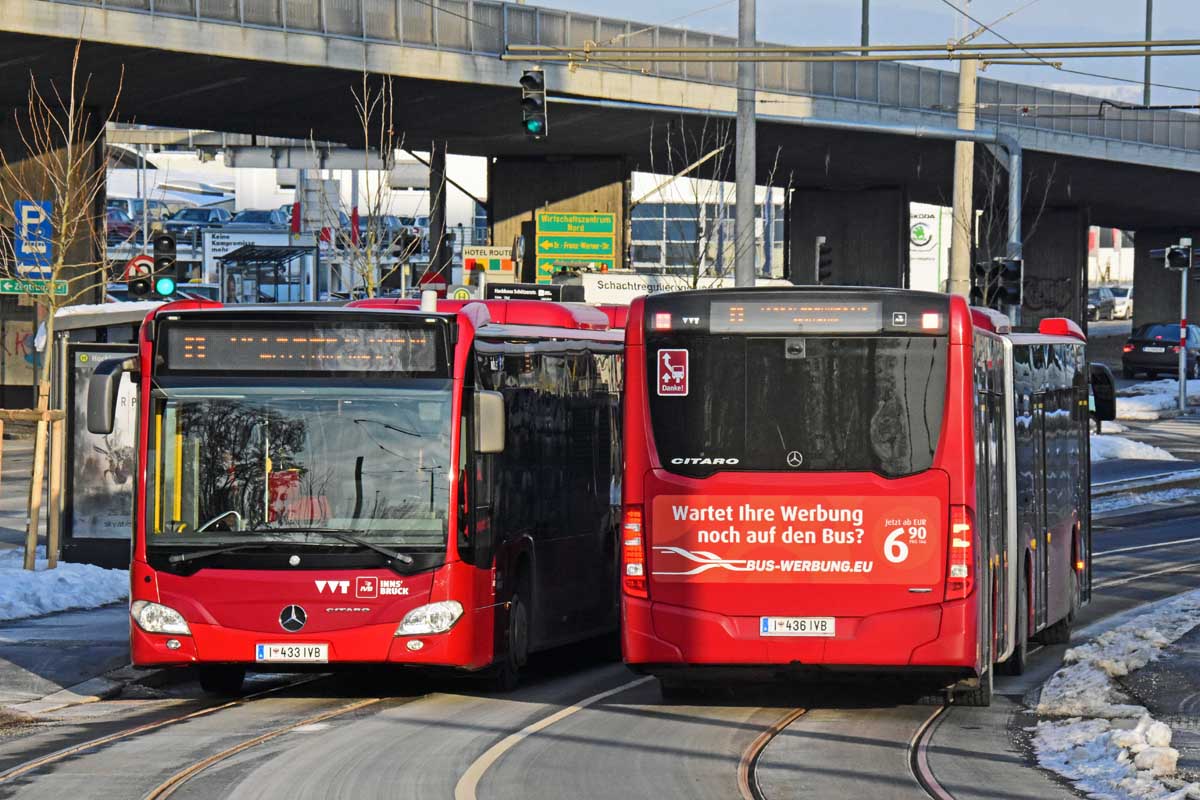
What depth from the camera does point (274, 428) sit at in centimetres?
1333

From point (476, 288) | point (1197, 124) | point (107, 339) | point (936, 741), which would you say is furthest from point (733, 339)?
point (1197, 124)

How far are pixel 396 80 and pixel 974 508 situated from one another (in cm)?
3143

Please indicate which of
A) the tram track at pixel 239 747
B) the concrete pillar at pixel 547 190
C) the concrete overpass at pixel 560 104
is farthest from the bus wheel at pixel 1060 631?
the concrete pillar at pixel 547 190

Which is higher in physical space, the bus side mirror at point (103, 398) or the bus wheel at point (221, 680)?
the bus side mirror at point (103, 398)

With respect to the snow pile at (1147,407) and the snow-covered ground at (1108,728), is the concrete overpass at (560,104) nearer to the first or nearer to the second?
the snow pile at (1147,407)

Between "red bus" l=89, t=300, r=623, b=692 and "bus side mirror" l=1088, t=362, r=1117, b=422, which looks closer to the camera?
"red bus" l=89, t=300, r=623, b=692

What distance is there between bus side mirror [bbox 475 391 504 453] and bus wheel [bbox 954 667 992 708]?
333cm

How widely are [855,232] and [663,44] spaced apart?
27429mm

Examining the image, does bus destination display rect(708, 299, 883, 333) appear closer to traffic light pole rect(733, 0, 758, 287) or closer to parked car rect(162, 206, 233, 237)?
traffic light pole rect(733, 0, 758, 287)

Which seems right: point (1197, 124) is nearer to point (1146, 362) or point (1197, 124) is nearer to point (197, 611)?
point (1146, 362)

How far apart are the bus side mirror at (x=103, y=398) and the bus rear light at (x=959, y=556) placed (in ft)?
16.7

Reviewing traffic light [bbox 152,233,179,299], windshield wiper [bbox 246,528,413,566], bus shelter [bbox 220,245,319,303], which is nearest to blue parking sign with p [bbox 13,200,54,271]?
traffic light [bbox 152,233,179,299]

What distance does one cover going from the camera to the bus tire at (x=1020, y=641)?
14.7 m

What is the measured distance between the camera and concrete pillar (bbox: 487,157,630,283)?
5838cm
